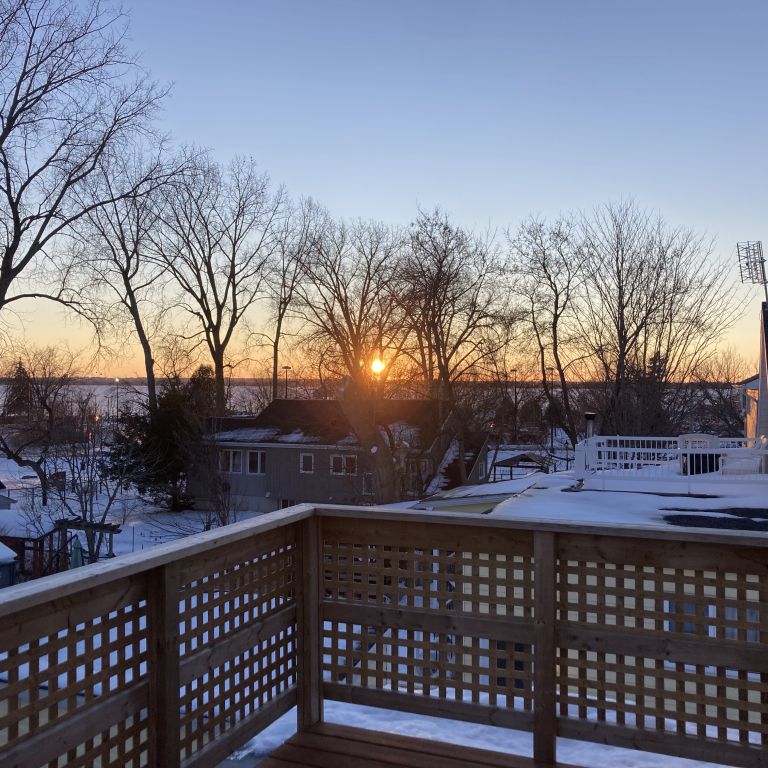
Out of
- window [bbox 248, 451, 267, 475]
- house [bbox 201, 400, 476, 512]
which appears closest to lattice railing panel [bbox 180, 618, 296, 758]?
house [bbox 201, 400, 476, 512]

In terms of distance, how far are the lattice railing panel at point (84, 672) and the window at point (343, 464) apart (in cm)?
1978

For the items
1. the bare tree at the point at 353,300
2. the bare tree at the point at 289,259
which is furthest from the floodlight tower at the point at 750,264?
the bare tree at the point at 289,259

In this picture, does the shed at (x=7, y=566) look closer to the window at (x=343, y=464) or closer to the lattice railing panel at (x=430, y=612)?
the lattice railing panel at (x=430, y=612)

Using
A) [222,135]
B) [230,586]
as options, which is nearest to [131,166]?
[222,135]

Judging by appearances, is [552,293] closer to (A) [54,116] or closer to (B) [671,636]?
(A) [54,116]

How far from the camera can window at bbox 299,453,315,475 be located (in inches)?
890

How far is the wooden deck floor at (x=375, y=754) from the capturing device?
2.52m

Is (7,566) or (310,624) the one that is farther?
(7,566)

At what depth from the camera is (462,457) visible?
21.5m

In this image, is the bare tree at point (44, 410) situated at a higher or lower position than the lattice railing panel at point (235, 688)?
higher

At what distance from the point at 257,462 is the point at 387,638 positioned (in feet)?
69.6

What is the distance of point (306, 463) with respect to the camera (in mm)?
22719

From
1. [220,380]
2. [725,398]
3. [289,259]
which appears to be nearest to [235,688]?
[289,259]

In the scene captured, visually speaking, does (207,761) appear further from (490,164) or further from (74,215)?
(490,164)
